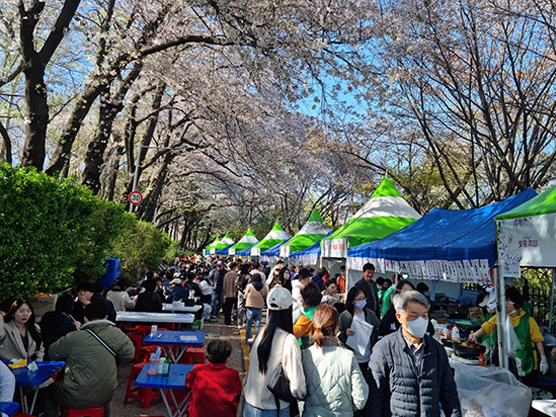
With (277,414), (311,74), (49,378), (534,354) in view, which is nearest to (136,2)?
(311,74)

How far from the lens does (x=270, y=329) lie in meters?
3.50

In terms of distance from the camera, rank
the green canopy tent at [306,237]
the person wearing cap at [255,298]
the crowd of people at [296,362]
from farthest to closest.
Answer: the green canopy tent at [306,237], the person wearing cap at [255,298], the crowd of people at [296,362]

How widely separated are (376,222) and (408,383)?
8.55 meters

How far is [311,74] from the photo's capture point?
26.3 ft

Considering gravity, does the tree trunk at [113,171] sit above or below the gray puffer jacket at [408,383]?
above

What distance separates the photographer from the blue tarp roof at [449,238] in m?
5.80

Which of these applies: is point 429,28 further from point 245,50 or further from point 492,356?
point 492,356

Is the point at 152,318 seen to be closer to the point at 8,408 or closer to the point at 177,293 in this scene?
the point at 177,293

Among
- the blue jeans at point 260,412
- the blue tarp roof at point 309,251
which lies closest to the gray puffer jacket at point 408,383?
the blue jeans at point 260,412

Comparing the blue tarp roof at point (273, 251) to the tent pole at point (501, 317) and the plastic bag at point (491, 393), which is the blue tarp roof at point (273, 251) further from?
the plastic bag at point (491, 393)

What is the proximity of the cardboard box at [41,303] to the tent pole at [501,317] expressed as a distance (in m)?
6.63

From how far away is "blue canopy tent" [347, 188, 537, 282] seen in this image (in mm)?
5676

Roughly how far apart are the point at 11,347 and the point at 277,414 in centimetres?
323

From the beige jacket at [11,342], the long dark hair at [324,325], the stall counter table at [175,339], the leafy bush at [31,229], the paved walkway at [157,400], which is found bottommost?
the paved walkway at [157,400]
